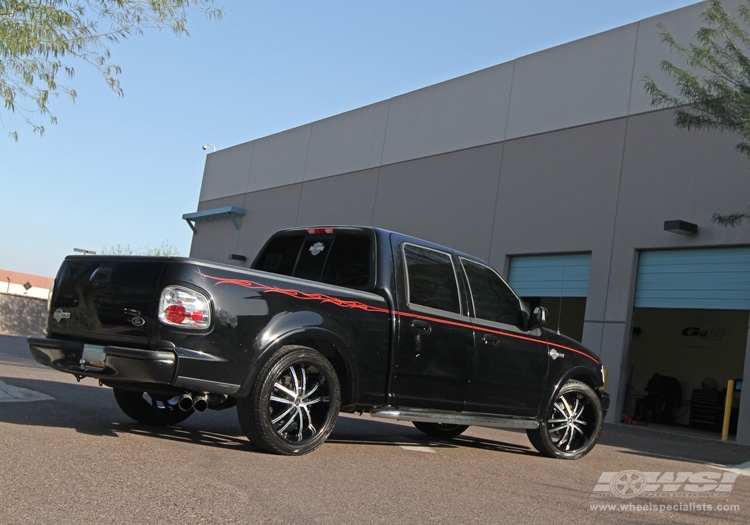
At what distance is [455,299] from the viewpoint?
789cm

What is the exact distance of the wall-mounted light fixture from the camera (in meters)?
16.3

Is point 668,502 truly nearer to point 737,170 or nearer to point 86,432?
point 86,432

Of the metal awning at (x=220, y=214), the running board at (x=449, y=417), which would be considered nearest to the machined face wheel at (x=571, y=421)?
the running board at (x=449, y=417)

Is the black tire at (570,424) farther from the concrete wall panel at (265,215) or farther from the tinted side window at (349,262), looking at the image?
the concrete wall panel at (265,215)

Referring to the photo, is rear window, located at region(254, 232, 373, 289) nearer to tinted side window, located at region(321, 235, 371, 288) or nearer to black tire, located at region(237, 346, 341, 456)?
tinted side window, located at region(321, 235, 371, 288)

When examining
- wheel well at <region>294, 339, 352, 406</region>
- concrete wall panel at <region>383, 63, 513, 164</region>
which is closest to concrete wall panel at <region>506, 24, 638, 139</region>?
concrete wall panel at <region>383, 63, 513, 164</region>

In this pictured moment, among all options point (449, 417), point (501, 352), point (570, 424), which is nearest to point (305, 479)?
point (449, 417)

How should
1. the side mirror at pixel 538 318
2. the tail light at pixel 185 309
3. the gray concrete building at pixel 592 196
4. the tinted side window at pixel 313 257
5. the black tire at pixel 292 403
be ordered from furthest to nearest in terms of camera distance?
1. the gray concrete building at pixel 592 196
2. the side mirror at pixel 538 318
3. the tinted side window at pixel 313 257
4. the black tire at pixel 292 403
5. the tail light at pixel 185 309

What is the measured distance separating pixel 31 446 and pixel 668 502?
4.50 metres

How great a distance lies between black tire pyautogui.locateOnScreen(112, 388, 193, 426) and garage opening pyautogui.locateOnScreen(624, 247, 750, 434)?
11.7m

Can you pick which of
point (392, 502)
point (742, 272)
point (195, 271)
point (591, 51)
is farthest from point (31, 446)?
point (591, 51)

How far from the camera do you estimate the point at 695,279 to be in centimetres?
1664

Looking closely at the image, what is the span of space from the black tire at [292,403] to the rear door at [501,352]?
1688 mm

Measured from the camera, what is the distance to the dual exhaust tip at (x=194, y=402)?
6.32 m
